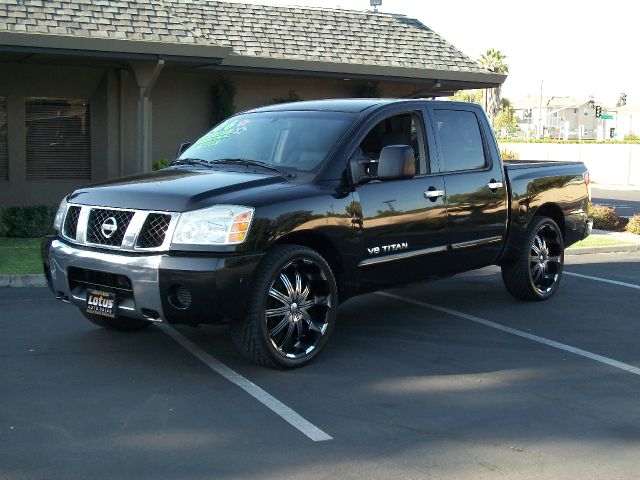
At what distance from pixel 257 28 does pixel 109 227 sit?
41.4ft

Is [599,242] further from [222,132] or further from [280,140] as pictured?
[280,140]

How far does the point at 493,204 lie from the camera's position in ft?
28.2

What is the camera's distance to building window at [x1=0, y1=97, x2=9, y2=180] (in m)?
16.7

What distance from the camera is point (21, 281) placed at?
10.3 m

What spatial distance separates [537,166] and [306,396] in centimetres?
462

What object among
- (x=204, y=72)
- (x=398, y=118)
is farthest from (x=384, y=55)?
(x=398, y=118)

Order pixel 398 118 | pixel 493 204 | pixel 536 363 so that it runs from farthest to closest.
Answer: pixel 493 204, pixel 398 118, pixel 536 363

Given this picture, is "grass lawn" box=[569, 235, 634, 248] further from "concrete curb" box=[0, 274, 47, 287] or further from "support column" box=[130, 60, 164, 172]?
"concrete curb" box=[0, 274, 47, 287]

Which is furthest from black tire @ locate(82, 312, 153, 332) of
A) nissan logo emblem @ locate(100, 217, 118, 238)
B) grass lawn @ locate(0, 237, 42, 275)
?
grass lawn @ locate(0, 237, 42, 275)

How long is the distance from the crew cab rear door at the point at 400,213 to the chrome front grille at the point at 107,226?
182 centimetres

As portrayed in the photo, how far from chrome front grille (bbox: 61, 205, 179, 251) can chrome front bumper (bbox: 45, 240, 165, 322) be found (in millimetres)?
81

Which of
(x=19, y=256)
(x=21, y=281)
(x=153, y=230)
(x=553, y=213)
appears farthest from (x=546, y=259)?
(x=19, y=256)

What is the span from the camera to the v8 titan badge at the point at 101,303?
6406 millimetres

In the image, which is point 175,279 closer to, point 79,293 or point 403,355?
point 79,293
